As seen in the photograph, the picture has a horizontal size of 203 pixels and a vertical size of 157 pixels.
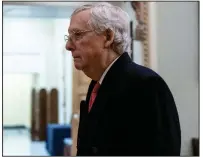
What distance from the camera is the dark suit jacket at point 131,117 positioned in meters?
0.98

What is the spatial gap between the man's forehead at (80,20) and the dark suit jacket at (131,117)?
5.7 inches

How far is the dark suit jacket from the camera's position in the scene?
98cm

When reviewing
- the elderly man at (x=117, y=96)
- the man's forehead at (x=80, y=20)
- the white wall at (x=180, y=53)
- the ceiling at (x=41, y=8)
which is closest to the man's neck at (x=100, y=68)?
the elderly man at (x=117, y=96)

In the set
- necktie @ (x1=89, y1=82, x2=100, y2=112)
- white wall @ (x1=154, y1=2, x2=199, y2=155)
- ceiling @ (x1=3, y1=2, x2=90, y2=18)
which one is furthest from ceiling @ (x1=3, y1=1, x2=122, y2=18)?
necktie @ (x1=89, y1=82, x2=100, y2=112)

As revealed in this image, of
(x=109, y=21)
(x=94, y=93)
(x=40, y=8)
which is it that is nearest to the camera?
(x=109, y=21)

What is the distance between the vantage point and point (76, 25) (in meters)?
1.02

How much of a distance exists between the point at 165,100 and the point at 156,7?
0.97 metres

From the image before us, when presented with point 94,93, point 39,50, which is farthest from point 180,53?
point 39,50

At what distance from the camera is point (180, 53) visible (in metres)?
1.84

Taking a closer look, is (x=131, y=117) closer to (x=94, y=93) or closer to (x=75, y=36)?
(x=94, y=93)

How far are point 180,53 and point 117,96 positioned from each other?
2.93ft

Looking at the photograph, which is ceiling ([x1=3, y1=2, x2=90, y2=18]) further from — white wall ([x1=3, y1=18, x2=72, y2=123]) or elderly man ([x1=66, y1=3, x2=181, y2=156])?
elderly man ([x1=66, y1=3, x2=181, y2=156])

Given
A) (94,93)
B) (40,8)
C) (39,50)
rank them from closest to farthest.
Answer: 1. (94,93)
2. (40,8)
3. (39,50)

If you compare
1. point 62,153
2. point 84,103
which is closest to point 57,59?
point 62,153
